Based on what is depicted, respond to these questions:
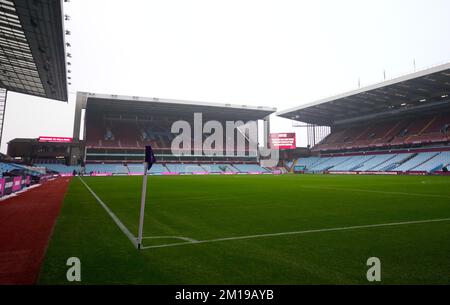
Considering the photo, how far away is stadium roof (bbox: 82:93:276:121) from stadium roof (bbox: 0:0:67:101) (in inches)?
922

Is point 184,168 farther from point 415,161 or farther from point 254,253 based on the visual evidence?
point 254,253

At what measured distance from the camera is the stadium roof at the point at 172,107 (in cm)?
6122

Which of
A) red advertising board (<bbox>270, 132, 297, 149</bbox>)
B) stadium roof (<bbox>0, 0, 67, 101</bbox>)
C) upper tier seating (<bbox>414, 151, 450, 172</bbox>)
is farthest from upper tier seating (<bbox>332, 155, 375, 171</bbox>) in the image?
stadium roof (<bbox>0, 0, 67, 101</bbox>)

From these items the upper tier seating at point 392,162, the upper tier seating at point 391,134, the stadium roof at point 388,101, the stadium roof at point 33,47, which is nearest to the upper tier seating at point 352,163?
the upper tier seating at point 391,134

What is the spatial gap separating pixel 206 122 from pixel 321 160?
32.3 metres

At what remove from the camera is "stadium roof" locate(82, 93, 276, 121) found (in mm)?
61219

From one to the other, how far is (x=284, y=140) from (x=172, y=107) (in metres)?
29.1

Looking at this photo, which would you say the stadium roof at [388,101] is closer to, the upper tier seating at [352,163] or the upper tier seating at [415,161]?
the upper tier seating at [415,161]

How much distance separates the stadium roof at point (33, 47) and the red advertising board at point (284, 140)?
4999 centimetres

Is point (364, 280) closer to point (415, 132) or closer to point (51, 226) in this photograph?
point (51, 226)

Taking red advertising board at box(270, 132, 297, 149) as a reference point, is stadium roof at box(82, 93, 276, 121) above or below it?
above

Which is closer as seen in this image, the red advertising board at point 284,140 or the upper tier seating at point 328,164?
the upper tier seating at point 328,164

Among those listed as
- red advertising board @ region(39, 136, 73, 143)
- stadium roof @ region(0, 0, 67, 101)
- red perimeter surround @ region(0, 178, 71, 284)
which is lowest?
red perimeter surround @ region(0, 178, 71, 284)

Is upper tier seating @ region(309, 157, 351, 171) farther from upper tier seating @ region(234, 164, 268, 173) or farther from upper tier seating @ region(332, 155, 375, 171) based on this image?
upper tier seating @ region(234, 164, 268, 173)
